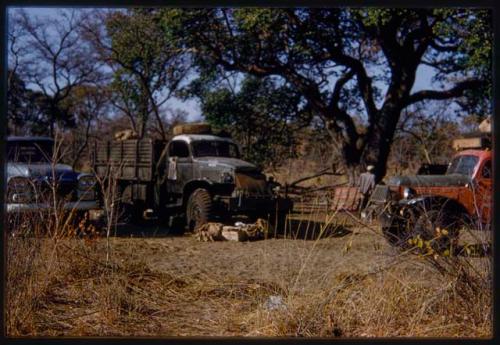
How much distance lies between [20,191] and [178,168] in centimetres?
611

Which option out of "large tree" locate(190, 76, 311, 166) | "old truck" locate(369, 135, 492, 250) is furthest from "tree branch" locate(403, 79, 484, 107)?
"old truck" locate(369, 135, 492, 250)

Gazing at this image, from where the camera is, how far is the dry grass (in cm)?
629

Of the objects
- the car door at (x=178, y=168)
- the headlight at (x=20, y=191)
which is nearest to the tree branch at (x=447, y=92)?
the car door at (x=178, y=168)

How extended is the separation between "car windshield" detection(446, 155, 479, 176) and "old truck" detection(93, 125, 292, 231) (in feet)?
9.94

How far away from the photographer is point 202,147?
1418cm

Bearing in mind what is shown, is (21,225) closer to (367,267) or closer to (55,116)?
(367,267)

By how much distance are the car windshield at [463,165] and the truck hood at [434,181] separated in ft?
0.60

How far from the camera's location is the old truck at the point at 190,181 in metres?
13.2

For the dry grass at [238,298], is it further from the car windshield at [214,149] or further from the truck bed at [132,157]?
the truck bed at [132,157]

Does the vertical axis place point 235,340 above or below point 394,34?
below

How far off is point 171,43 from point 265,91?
3.12m

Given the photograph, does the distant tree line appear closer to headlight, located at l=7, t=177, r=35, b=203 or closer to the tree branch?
the tree branch

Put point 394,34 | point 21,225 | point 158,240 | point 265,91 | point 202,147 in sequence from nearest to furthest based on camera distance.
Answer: point 21,225
point 158,240
point 202,147
point 394,34
point 265,91

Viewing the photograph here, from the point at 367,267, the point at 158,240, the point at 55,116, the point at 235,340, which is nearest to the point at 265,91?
the point at 158,240
